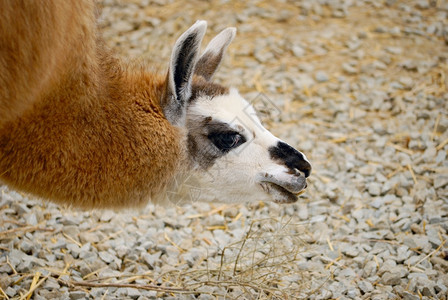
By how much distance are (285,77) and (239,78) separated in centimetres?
61

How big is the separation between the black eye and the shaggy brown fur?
22 cm

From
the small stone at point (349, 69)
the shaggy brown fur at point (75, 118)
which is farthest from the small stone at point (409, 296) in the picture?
the small stone at point (349, 69)

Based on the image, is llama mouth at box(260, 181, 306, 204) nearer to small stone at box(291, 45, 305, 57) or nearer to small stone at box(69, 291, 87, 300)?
small stone at box(69, 291, 87, 300)

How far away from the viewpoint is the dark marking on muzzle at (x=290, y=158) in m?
3.86

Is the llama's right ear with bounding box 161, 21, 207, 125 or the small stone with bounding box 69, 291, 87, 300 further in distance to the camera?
the small stone with bounding box 69, 291, 87, 300

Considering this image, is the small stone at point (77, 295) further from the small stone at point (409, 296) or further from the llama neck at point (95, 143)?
the small stone at point (409, 296)

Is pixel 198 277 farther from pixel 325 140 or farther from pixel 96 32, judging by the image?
pixel 325 140

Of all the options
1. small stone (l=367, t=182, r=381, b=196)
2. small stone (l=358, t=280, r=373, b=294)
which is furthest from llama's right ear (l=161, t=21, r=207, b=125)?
small stone (l=367, t=182, r=381, b=196)

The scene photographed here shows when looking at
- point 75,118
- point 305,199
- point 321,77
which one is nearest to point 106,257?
point 75,118

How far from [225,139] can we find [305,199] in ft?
5.99

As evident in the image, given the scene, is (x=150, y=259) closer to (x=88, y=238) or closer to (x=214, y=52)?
(x=88, y=238)

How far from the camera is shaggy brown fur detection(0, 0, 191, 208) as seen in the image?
3.10 m

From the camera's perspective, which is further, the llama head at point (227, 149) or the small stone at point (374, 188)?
the small stone at point (374, 188)

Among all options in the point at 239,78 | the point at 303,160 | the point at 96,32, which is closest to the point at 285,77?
the point at 239,78
